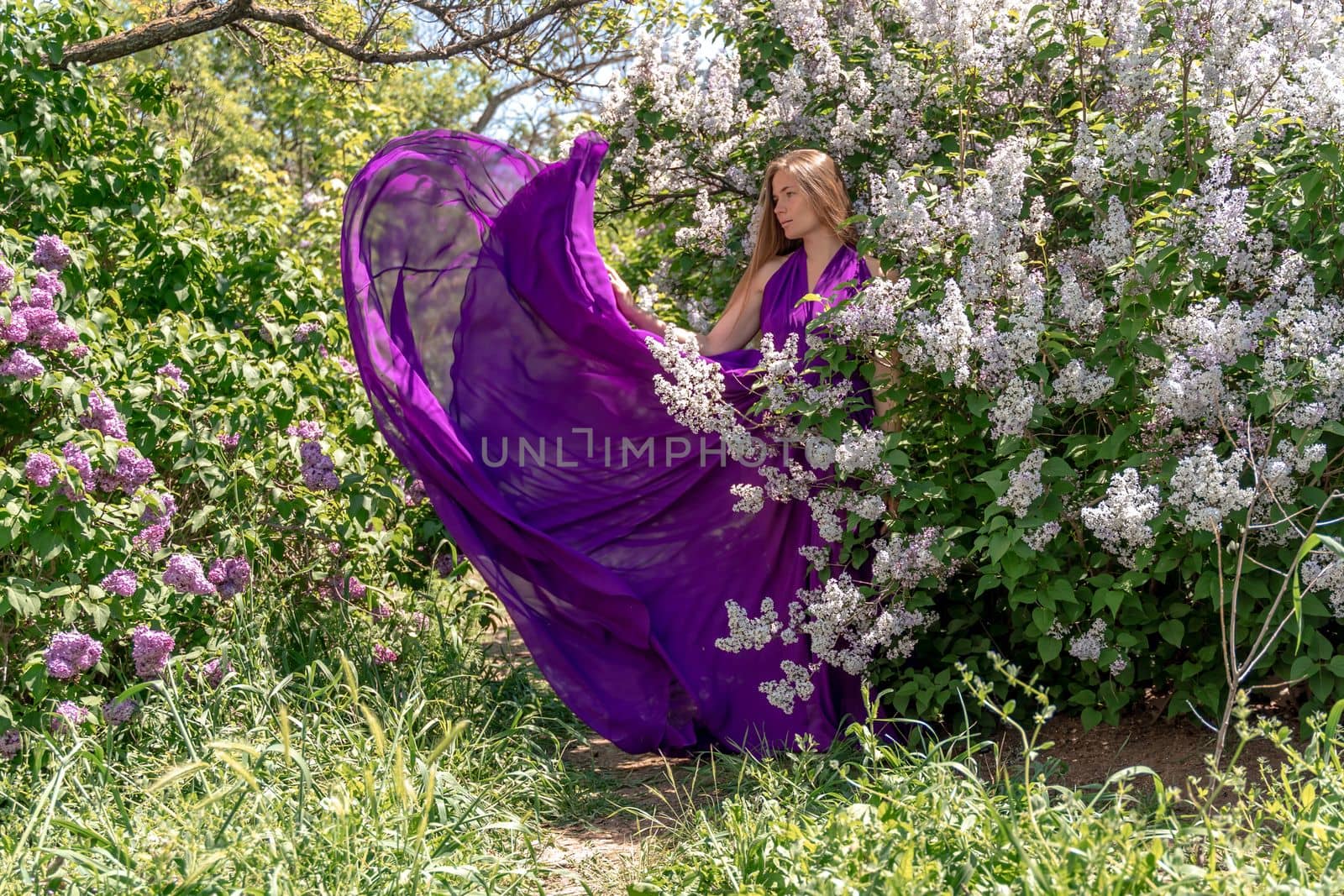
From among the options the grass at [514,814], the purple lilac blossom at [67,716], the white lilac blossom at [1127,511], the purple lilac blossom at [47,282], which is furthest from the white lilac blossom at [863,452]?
the purple lilac blossom at [47,282]

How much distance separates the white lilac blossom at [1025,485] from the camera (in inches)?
110

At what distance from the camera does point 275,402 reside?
368 centimetres

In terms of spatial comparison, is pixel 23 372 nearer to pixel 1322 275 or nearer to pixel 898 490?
pixel 898 490

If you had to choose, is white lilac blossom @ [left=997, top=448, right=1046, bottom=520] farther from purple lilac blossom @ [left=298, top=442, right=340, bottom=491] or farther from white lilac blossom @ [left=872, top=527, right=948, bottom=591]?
purple lilac blossom @ [left=298, top=442, right=340, bottom=491]

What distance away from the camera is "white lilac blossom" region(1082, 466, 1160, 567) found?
254 centimetres

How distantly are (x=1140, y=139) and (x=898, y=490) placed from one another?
0.96 meters

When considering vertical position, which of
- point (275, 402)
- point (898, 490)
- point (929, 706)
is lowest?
point (929, 706)

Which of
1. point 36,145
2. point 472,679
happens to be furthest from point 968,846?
point 36,145

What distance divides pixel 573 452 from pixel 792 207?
936mm

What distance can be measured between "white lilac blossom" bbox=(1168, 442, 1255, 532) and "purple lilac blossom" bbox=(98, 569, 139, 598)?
2329 millimetres

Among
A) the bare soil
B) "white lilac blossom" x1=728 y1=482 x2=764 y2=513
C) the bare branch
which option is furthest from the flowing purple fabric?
the bare branch

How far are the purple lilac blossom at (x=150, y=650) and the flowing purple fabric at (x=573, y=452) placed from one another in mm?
831

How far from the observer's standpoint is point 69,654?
294 centimetres

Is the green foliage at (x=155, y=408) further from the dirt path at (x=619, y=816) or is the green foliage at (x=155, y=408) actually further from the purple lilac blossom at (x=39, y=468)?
the dirt path at (x=619, y=816)
